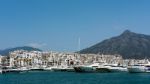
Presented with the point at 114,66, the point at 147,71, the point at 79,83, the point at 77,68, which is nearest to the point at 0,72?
the point at 77,68

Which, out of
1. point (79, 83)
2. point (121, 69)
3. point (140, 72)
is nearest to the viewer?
point (79, 83)

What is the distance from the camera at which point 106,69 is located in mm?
179375

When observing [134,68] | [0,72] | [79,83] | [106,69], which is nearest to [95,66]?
[106,69]

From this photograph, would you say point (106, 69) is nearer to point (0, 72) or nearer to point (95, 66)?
point (95, 66)

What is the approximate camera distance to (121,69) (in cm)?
18212

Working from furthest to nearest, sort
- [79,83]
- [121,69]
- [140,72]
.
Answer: [121,69] < [140,72] < [79,83]

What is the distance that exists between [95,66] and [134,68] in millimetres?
16241

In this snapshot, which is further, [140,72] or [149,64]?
[149,64]

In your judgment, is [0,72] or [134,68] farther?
[0,72]

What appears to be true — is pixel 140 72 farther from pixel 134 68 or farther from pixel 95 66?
pixel 95 66

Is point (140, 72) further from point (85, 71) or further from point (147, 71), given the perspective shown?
point (85, 71)

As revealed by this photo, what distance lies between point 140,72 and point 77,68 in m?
24.4

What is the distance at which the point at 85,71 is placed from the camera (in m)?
172

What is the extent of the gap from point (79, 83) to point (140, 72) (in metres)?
84.4
